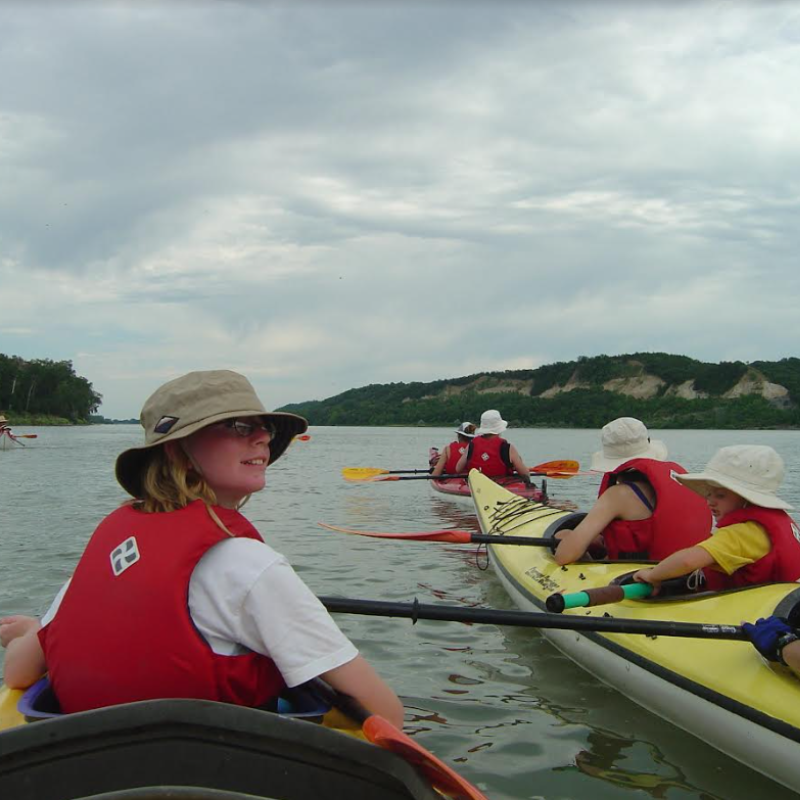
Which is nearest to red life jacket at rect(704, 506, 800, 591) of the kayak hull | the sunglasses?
the sunglasses

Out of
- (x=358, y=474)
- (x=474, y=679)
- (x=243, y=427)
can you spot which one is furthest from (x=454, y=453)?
(x=243, y=427)

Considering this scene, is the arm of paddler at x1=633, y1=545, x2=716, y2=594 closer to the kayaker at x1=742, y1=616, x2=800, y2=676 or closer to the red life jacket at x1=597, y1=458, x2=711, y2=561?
the kayaker at x1=742, y1=616, x2=800, y2=676

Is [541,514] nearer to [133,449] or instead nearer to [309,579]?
[309,579]

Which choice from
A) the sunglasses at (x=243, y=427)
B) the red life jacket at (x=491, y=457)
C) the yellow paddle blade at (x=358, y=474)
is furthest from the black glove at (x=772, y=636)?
the yellow paddle blade at (x=358, y=474)

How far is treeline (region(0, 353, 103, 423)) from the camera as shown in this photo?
274 ft

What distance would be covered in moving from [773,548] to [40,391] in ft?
309

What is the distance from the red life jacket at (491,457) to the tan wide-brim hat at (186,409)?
10.5 metres

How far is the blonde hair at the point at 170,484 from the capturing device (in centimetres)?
216

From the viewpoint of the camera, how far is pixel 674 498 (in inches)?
207

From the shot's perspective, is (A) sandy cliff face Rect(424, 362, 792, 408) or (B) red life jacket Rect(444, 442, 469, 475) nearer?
(B) red life jacket Rect(444, 442, 469, 475)

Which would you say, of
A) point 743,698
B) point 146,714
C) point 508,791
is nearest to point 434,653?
point 508,791

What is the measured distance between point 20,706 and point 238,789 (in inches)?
31.9

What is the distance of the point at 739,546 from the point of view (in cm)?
394

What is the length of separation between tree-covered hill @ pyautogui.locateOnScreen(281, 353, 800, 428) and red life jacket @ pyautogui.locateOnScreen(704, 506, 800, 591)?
2570 inches
